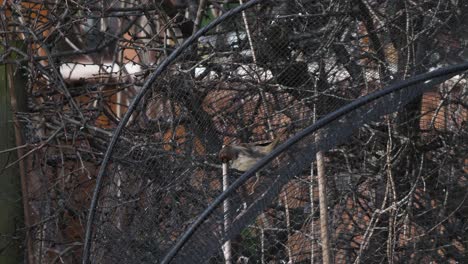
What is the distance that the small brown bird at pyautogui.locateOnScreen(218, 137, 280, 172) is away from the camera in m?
3.72

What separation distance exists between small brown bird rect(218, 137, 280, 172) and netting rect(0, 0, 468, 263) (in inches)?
0.6

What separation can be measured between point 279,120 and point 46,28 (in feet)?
7.59

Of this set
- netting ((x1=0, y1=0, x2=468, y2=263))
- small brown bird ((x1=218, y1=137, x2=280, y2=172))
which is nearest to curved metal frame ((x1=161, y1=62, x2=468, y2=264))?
netting ((x1=0, y1=0, x2=468, y2=263))

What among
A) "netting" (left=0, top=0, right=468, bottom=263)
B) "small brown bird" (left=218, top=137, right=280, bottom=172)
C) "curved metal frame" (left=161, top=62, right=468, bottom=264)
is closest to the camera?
"curved metal frame" (left=161, top=62, right=468, bottom=264)

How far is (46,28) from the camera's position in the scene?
554 cm

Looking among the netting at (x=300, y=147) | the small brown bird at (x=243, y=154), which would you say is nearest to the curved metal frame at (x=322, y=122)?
the netting at (x=300, y=147)

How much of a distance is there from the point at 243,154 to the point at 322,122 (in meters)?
0.64

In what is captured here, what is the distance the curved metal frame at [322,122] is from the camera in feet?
10.4

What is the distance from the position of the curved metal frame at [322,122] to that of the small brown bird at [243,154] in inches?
17.3

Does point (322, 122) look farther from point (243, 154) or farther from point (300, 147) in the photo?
point (243, 154)

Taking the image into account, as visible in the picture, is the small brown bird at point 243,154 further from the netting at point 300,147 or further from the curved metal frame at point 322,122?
the curved metal frame at point 322,122

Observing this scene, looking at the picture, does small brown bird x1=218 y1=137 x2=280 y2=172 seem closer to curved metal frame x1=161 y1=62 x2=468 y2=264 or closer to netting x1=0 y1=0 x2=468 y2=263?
netting x1=0 y1=0 x2=468 y2=263

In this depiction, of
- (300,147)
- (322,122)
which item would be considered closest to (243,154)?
(300,147)

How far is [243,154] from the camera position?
12.4ft
